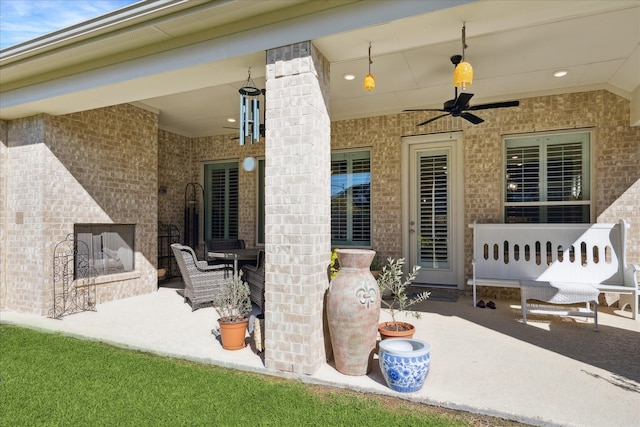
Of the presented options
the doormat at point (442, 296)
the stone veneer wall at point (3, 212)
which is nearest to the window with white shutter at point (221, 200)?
the stone veneer wall at point (3, 212)

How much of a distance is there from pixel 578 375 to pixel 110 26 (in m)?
4.94

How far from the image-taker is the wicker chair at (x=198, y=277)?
5.15 meters

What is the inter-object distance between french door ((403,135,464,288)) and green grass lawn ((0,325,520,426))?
4008 millimetres

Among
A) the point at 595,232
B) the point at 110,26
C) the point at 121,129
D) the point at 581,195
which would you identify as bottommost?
the point at 595,232

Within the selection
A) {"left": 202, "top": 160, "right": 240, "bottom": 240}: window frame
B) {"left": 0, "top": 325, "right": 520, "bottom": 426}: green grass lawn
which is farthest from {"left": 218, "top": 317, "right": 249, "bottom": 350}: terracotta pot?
{"left": 202, "top": 160, "right": 240, "bottom": 240}: window frame

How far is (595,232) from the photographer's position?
16.2 ft

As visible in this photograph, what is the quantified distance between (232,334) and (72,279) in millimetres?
3217

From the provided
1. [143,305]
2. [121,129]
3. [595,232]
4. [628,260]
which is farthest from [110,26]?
[628,260]

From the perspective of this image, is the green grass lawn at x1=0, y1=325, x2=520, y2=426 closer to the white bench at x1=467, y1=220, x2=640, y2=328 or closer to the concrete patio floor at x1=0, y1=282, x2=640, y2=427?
the concrete patio floor at x1=0, y1=282, x2=640, y2=427

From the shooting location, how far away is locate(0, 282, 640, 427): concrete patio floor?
97.5 inches

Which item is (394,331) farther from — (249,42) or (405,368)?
(249,42)

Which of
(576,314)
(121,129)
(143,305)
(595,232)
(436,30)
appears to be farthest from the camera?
(121,129)

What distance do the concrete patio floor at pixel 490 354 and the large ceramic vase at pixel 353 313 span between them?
0.46 ft

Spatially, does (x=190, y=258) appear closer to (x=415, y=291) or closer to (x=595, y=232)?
(x=415, y=291)
